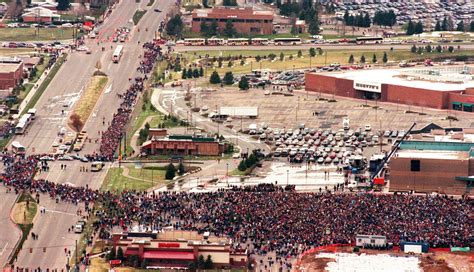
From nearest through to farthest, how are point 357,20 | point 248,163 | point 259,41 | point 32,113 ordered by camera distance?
point 248,163 < point 32,113 < point 259,41 < point 357,20

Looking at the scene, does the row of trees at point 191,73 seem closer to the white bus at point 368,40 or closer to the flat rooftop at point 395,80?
the flat rooftop at point 395,80

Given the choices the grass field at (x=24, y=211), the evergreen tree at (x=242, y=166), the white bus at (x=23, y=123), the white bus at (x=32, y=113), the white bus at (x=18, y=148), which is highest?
the grass field at (x=24, y=211)

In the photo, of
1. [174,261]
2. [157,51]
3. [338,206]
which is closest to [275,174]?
[338,206]

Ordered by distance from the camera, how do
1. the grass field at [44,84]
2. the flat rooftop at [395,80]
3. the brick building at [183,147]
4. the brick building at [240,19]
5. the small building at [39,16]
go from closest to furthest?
the brick building at [183,147], the grass field at [44,84], the flat rooftop at [395,80], the brick building at [240,19], the small building at [39,16]

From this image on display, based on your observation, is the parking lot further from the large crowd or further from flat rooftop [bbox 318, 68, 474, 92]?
the large crowd

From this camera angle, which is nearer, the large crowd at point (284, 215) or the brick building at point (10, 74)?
the large crowd at point (284, 215)

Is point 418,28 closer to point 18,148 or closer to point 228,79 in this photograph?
point 228,79

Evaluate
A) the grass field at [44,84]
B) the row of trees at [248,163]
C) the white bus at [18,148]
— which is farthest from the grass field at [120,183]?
the grass field at [44,84]

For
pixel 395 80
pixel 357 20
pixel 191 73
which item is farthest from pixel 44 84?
pixel 357 20
